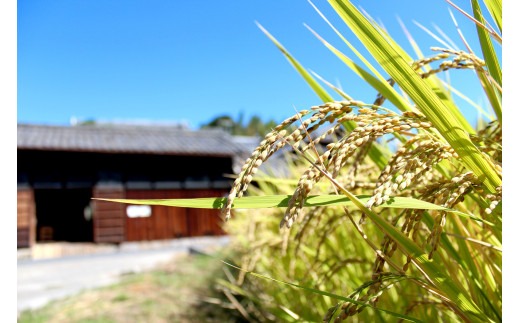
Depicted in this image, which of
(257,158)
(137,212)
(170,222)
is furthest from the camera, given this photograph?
(170,222)

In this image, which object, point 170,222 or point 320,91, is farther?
point 170,222

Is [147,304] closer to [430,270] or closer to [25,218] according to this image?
[430,270]

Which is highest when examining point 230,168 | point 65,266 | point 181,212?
point 230,168

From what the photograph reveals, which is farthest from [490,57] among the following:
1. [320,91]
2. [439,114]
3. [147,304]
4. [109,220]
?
[109,220]

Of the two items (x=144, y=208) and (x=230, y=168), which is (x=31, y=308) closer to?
(x=144, y=208)

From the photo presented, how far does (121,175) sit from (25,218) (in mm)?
2626

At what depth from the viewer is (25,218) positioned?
36.1 ft

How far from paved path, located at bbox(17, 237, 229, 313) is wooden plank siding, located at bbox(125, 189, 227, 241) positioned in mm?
350

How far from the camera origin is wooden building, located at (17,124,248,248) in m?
11.0

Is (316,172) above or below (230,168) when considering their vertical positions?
below

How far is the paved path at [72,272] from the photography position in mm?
5781

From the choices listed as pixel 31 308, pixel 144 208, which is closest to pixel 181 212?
pixel 144 208

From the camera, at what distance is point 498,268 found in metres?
0.71
